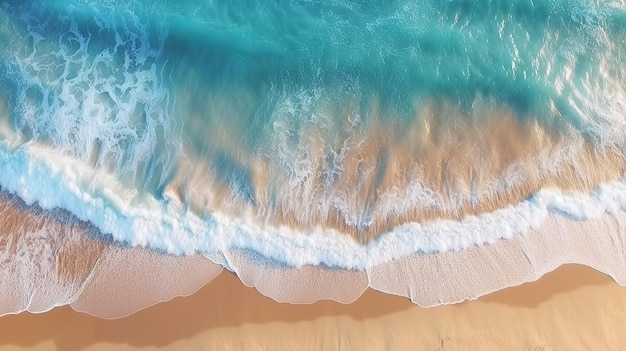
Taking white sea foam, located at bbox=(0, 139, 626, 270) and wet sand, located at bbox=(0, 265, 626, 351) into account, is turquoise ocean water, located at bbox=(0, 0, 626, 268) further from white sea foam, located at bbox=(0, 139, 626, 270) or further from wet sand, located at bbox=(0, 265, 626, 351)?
wet sand, located at bbox=(0, 265, 626, 351)

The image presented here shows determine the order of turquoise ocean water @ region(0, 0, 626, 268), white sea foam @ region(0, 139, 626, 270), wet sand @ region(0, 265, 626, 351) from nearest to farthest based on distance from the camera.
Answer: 1. wet sand @ region(0, 265, 626, 351)
2. white sea foam @ region(0, 139, 626, 270)
3. turquoise ocean water @ region(0, 0, 626, 268)

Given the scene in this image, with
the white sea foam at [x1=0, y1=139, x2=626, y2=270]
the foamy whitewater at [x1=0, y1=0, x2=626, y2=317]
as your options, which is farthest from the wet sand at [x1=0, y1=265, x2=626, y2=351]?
the white sea foam at [x1=0, y1=139, x2=626, y2=270]

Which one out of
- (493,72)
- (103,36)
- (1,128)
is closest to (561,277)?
(493,72)

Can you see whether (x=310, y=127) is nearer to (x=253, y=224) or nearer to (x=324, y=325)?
(x=253, y=224)

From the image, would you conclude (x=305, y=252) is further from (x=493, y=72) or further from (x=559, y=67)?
(x=559, y=67)

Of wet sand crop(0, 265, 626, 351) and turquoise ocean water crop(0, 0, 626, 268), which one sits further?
turquoise ocean water crop(0, 0, 626, 268)

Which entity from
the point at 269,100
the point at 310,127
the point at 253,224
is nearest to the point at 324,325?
the point at 253,224
